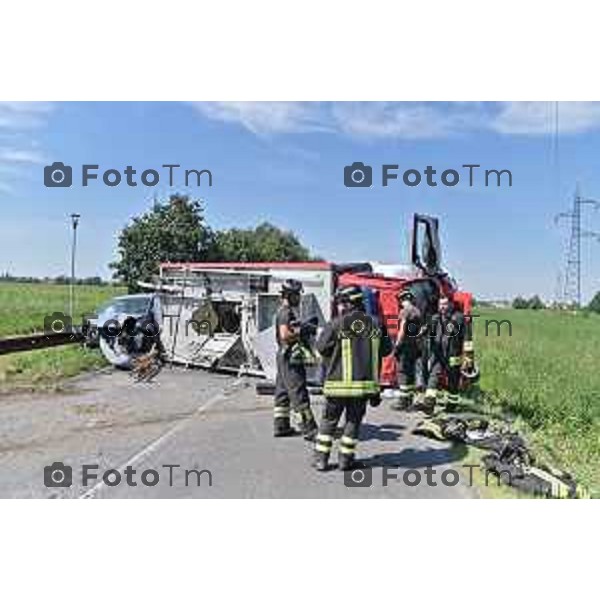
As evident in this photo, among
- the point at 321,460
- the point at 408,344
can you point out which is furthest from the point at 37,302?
the point at 321,460

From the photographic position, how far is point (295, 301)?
8250 mm

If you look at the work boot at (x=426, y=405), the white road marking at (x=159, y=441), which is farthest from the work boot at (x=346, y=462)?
the work boot at (x=426, y=405)

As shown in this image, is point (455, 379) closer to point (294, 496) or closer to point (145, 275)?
point (294, 496)

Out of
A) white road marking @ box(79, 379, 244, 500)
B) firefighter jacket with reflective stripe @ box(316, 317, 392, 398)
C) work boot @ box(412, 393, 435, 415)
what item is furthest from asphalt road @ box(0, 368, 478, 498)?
firefighter jacket with reflective stripe @ box(316, 317, 392, 398)

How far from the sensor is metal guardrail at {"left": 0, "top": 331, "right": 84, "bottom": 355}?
1474cm

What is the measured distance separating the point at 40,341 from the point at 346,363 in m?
10.0

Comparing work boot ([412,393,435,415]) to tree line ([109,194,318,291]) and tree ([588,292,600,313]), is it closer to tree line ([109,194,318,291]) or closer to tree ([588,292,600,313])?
tree line ([109,194,318,291])

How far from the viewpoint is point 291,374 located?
8008 millimetres

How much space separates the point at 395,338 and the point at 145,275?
19.8ft

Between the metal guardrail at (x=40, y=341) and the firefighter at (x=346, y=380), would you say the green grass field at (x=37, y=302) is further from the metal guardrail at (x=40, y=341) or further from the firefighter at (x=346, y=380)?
the firefighter at (x=346, y=380)

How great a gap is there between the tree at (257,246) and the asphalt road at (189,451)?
815cm

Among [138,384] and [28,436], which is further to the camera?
[138,384]
